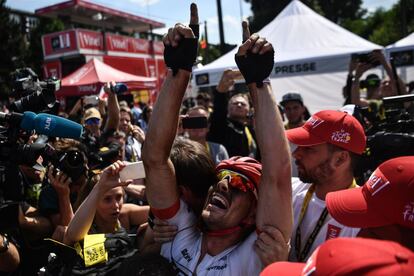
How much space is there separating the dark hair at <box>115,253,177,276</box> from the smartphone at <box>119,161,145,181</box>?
41cm

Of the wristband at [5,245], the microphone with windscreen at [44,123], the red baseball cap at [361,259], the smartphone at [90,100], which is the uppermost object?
the smartphone at [90,100]

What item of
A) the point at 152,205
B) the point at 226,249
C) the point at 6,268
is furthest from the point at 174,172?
the point at 6,268

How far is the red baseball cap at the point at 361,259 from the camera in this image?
0.77 meters

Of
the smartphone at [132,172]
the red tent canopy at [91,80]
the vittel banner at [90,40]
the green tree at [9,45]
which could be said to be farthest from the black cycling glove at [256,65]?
the green tree at [9,45]

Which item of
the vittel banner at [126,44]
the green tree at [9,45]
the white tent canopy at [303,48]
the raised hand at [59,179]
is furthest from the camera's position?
the vittel banner at [126,44]

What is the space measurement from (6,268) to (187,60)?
145 cm

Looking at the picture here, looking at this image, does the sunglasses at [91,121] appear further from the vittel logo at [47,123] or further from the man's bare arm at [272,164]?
the man's bare arm at [272,164]

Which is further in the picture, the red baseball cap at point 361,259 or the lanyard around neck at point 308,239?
the lanyard around neck at point 308,239

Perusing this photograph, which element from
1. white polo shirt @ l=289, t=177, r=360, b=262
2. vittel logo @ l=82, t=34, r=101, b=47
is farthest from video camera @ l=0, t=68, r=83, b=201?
vittel logo @ l=82, t=34, r=101, b=47

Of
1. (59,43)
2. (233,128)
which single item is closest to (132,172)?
(233,128)

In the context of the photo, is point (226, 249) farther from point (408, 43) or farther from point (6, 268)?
point (408, 43)

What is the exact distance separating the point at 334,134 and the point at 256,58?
700 mm

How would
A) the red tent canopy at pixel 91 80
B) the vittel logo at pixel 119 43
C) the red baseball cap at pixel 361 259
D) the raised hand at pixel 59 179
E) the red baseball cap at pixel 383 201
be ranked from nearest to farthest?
the red baseball cap at pixel 361 259 < the red baseball cap at pixel 383 201 < the raised hand at pixel 59 179 < the red tent canopy at pixel 91 80 < the vittel logo at pixel 119 43

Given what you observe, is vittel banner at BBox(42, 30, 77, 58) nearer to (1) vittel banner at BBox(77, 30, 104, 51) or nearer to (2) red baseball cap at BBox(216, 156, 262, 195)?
(1) vittel banner at BBox(77, 30, 104, 51)
